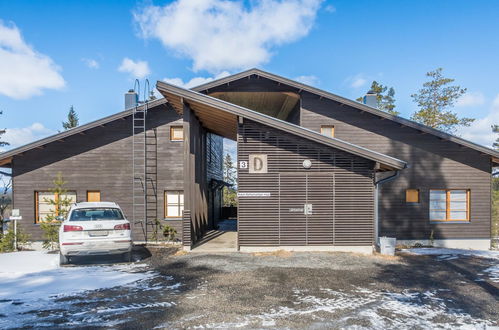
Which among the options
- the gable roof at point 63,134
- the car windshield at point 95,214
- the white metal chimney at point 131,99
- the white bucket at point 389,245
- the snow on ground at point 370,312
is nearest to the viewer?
the snow on ground at point 370,312

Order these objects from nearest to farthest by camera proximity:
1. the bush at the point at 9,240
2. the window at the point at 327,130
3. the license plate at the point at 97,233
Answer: the license plate at the point at 97,233, the bush at the point at 9,240, the window at the point at 327,130

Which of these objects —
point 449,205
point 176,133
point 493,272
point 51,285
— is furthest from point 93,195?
point 449,205

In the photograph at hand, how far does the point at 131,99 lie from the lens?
46.4 ft

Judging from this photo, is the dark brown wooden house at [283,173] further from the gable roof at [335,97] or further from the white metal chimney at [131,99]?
the white metal chimney at [131,99]

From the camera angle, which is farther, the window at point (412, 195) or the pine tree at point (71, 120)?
the pine tree at point (71, 120)

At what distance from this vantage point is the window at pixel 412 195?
12.8 m

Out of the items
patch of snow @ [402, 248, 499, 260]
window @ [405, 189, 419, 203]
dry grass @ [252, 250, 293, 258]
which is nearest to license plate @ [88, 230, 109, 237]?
dry grass @ [252, 250, 293, 258]

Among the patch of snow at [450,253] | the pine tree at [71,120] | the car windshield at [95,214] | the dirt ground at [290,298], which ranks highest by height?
the pine tree at [71,120]

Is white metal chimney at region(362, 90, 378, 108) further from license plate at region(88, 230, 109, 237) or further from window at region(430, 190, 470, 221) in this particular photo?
license plate at region(88, 230, 109, 237)

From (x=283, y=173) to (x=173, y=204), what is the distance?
5.42 meters

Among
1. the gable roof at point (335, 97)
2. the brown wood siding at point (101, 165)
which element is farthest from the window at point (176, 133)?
the gable roof at point (335, 97)

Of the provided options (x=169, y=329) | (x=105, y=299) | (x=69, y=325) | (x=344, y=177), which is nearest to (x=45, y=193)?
(x=105, y=299)

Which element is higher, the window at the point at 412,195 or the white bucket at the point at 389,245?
the window at the point at 412,195

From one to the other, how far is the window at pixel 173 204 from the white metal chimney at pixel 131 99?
15.1 feet
